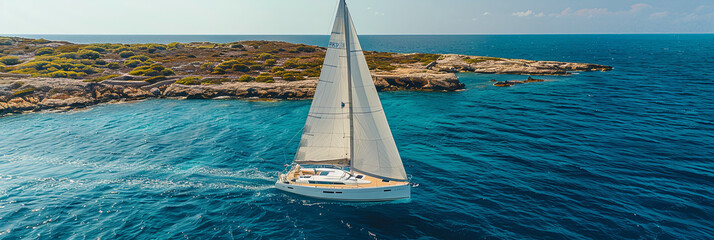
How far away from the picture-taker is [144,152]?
32.8m

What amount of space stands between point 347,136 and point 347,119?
1412mm

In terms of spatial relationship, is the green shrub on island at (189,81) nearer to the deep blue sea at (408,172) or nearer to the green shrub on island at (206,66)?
the green shrub on island at (206,66)

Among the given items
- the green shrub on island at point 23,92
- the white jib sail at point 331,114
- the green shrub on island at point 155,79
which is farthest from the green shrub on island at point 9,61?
the white jib sail at point 331,114

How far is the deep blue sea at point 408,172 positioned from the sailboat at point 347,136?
154 cm

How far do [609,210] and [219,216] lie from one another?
27788 millimetres

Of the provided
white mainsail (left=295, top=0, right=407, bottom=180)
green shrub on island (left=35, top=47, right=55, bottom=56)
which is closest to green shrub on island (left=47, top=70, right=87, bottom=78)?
green shrub on island (left=35, top=47, right=55, bottom=56)

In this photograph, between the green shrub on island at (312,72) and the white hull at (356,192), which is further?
the green shrub on island at (312,72)

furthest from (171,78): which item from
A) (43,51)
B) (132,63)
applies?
(43,51)

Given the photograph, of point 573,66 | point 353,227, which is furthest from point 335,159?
point 573,66

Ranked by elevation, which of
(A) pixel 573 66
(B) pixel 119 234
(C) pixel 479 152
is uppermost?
(A) pixel 573 66

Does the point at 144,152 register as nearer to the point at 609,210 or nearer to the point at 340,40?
the point at 340,40

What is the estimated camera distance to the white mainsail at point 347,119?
64.3 ft

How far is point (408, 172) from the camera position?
91.0 feet

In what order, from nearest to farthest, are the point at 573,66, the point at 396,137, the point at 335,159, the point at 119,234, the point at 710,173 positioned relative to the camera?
the point at 119,234 → the point at 335,159 → the point at 710,173 → the point at 396,137 → the point at 573,66
